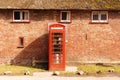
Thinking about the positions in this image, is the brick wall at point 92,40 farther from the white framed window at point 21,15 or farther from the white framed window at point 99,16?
the white framed window at point 21,15

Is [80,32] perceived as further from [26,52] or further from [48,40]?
[26,52]

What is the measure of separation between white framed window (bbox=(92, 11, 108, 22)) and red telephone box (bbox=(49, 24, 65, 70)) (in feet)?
14.2

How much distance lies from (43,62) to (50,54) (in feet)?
8.03

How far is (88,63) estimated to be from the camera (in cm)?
3256

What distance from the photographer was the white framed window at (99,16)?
107 ft

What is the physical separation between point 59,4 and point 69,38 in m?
3.28

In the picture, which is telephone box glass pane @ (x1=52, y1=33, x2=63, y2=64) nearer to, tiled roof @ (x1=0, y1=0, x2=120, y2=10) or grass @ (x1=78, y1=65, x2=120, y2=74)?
grass @ (x1=78, y1=65, x2=120, y2=74)

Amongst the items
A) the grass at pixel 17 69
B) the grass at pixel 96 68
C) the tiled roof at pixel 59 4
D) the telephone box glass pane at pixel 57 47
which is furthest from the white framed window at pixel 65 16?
the grass at pixel 17 69

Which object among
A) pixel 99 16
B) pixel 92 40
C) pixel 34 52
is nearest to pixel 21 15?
pixel 34 52

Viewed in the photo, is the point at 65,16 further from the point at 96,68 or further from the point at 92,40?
the point at 96,68

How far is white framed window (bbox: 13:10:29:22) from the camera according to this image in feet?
105

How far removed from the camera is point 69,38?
1278 inches

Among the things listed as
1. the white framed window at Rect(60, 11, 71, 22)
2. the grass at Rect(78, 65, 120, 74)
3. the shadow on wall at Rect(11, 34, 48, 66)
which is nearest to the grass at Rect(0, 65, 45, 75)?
the shadow on wall at Rect(11, 34, 48, 66)

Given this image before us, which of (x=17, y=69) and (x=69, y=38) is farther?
(x=69, y=38)
